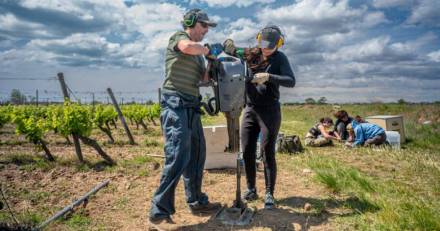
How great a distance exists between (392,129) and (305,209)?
8.09 metres

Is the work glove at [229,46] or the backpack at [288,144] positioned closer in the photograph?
the work glove at [229,46]

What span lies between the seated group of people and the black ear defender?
7.82 metres

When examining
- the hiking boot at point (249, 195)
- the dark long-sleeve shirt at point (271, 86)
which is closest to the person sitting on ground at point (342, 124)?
the hiking boot at point (249, 195)

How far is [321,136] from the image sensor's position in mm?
11469

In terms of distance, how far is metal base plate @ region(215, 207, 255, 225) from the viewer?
3904 millimetres

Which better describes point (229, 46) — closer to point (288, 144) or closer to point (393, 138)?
point (288, 144)

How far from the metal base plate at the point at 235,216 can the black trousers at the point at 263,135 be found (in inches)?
17.9

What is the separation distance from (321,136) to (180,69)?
28.6ft

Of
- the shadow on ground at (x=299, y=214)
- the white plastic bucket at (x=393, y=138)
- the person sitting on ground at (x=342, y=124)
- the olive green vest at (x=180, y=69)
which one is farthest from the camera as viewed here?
the person sitting on ground at (x=342, y=124)

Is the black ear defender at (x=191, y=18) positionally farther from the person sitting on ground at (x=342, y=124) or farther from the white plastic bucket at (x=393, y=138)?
the person sitting on ground at (x=342, y=124)

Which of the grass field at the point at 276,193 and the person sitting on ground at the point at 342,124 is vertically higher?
the person sitting on ground at the point at 342,124

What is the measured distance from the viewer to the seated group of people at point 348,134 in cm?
995

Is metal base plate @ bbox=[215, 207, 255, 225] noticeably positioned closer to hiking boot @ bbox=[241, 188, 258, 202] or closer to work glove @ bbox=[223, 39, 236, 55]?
hiking boot @ bbox=[241, 188, 258, 202]

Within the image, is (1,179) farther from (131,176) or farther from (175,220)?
(175,220)
